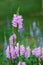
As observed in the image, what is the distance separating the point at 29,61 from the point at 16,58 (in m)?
0.50

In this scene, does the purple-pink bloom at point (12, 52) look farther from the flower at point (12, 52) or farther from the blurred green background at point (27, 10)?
the blurred green background at point (27, 10)

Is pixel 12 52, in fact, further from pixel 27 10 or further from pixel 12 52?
pixel 27 10

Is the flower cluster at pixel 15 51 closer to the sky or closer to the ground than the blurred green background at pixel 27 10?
closer to the sky

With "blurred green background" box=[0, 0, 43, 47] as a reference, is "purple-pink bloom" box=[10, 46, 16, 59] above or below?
above

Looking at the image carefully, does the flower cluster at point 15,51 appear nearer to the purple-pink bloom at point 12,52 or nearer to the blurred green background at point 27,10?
the purple-pink bloom at point 12,52

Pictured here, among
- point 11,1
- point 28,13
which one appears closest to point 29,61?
point 28,13

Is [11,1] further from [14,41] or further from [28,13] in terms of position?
[14,41]

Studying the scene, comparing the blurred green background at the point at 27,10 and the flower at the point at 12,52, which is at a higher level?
the flower at the point at 12,52

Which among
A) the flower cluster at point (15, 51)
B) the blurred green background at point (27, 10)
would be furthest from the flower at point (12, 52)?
the blurred green background at point (27, 10)

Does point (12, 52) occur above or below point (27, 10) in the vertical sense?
above

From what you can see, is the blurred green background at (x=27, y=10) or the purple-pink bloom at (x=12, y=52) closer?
the purple-pink bloom at (x=12, y=52)

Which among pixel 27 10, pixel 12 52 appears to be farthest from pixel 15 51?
pixel 27 10

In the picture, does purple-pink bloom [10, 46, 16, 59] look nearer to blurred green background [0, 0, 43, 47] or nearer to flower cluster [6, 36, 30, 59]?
flower cluster [6, 36, 30, 59]

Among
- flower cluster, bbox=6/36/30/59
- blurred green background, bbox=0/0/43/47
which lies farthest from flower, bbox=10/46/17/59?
blurred green background, bbox=0/0/43/47
